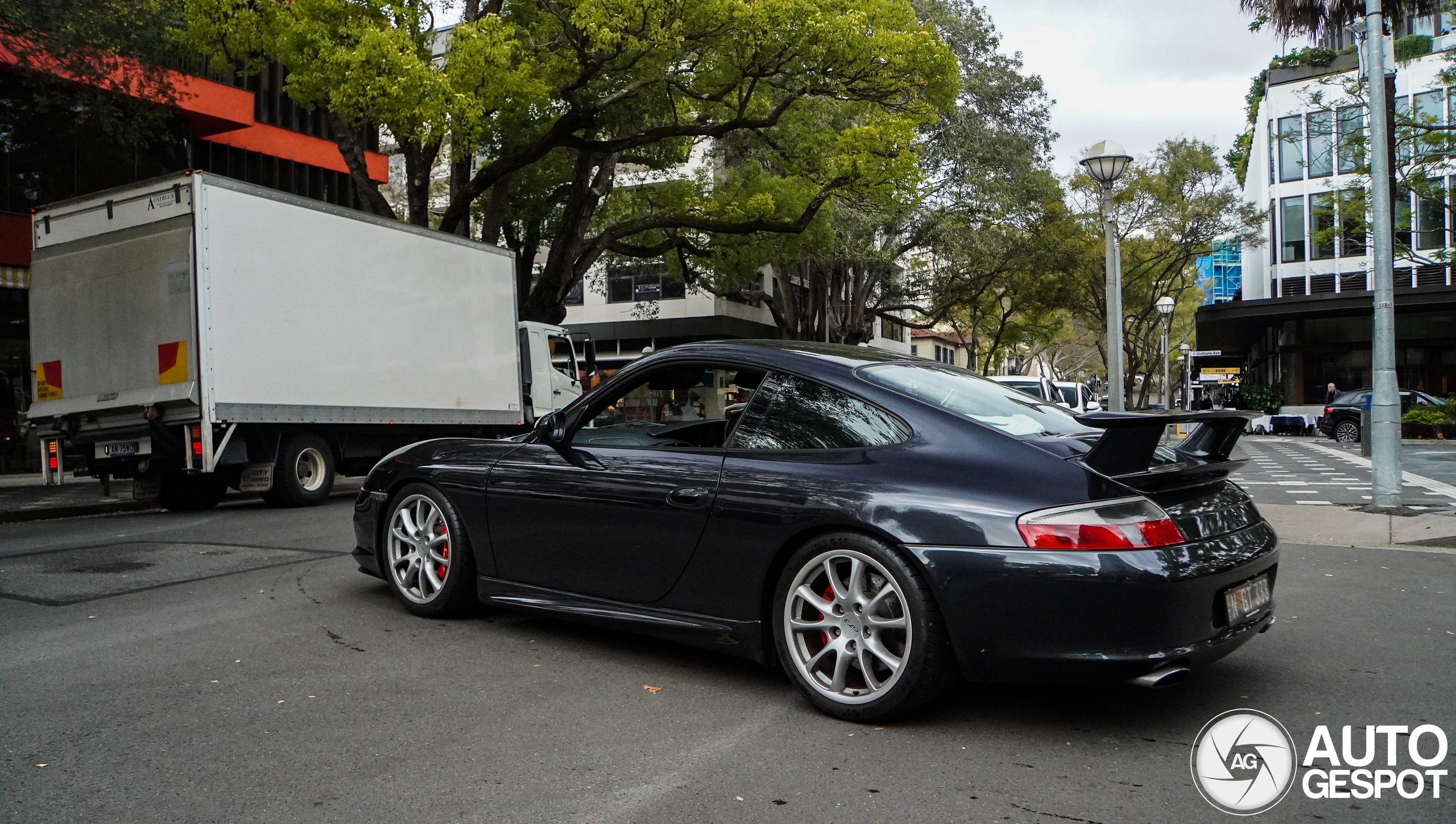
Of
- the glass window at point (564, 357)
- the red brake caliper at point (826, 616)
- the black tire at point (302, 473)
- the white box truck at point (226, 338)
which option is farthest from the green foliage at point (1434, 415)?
the red brake caliper at point (826, 616)

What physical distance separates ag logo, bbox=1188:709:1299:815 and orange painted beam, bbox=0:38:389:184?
16295 millimetres

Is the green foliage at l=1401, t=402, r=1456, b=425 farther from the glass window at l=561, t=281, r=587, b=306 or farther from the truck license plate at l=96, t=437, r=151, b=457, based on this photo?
the truck license plate at l=96, t=437, r=151, b=457

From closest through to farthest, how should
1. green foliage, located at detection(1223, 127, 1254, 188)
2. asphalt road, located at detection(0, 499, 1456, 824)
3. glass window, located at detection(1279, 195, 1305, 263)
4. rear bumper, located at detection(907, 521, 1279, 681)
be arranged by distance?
asphalt road, located at detection(0, 499, 1456, 824) → rear bumper, located at detection(907, 521, 1279, 681) → glass window, located at detection(1279, 195, 1305, 263) → green foliage, located at detection(1223, 127, 1254, 188)

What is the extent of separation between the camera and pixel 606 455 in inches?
187

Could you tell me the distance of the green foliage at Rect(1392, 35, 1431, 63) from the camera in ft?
111

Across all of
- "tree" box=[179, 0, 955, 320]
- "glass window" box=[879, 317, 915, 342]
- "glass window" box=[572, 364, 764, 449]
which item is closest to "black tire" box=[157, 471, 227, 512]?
"tree" box=[179, 0, 955, 320]

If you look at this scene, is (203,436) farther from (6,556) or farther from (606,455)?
(606,455)

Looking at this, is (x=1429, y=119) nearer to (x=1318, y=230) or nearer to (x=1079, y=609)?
(x=1318, y=230)

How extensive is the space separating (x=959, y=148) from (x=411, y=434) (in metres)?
20.9

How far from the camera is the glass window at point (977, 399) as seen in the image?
413cm

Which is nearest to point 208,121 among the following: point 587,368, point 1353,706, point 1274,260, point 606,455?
point 587,368

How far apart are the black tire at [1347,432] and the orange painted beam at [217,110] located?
2496 centimetres

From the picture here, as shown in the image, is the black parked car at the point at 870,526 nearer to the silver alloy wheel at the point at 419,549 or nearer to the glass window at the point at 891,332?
the silver alloy wheel at the point at 419,549

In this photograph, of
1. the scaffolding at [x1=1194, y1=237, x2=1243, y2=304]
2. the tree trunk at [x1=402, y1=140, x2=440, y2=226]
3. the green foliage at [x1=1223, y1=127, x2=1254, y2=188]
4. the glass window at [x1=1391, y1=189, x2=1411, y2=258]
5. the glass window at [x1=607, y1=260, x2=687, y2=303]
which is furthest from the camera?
the scaffolding at [x1=1194, y1=237, x2=1243, y2=304]
